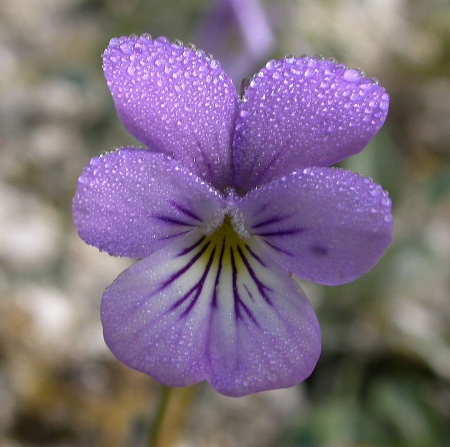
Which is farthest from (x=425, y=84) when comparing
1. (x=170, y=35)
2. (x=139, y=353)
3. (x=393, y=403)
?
(x=139, y=353)

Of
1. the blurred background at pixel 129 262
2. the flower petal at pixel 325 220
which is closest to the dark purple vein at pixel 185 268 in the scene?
the flower petal at pixel 325 220

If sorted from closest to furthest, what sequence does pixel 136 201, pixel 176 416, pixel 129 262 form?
pixel 136 201
pixel 176 416
pixel 129 262

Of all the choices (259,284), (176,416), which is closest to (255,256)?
(259,284)

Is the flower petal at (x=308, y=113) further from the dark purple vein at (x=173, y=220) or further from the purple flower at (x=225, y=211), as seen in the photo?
the dark purple vein at (x=173, y=220)

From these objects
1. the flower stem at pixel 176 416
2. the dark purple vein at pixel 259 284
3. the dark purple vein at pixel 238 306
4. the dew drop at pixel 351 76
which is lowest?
the flower stem at pixel 176 416

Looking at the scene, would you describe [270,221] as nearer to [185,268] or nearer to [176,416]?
[185,268]

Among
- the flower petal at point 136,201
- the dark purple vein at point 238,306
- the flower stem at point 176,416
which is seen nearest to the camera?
the flower petal at point 136,201

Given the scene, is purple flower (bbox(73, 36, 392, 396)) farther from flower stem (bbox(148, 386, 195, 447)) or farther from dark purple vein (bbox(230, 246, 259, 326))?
flower stem (bbox(148, 386, 195, 447))
